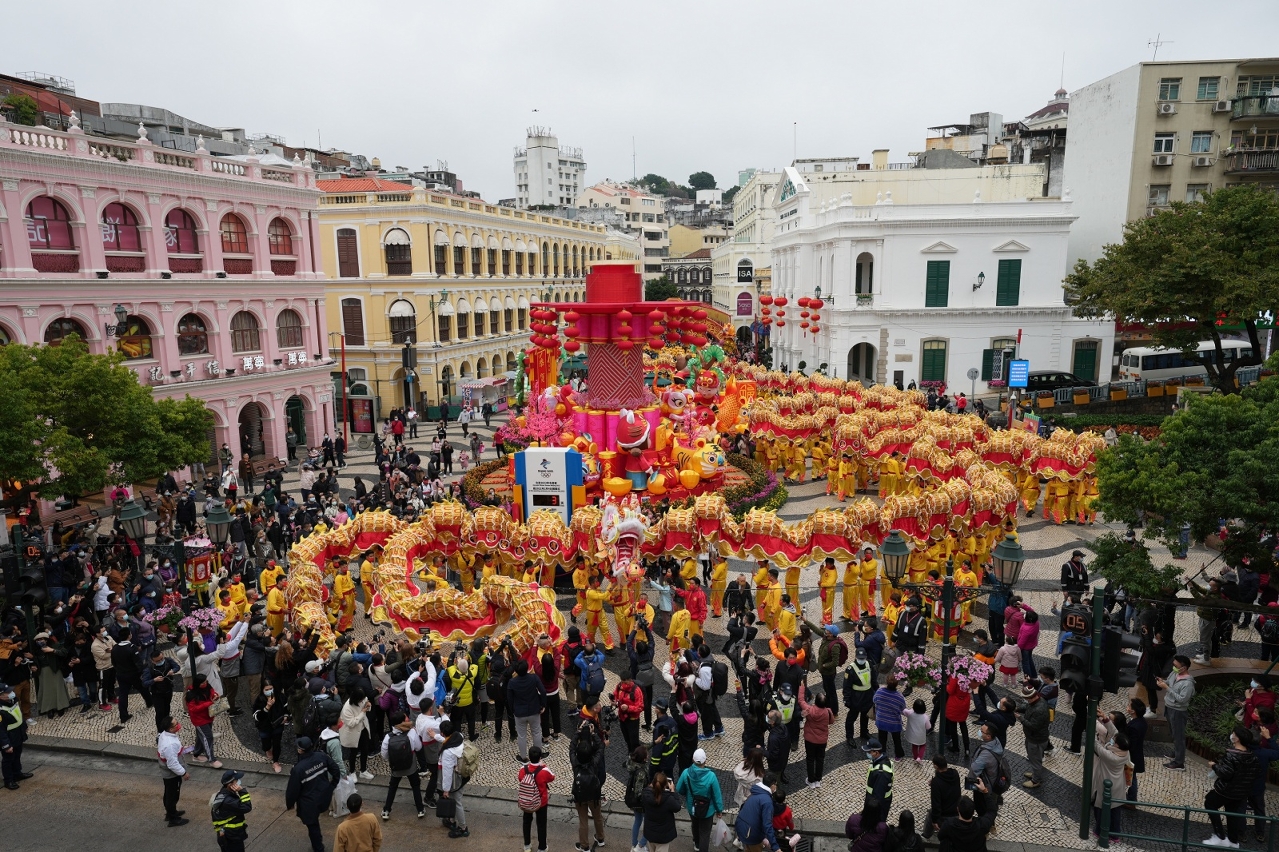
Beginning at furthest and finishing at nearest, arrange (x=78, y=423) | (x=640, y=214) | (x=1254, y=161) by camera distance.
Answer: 1. (x=640, y=214)
2. (x=1254, y=161)
3. (x=78, y=423)

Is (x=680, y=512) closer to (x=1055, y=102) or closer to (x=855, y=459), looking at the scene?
(x=855, y=459)

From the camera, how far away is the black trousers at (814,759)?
10031mm

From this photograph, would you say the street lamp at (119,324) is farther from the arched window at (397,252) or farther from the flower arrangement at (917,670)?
the flower arrangement at (917,670)

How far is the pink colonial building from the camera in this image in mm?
22719

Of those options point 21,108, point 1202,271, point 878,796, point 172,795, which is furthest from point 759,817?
point 21,108

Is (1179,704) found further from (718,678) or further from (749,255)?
(749,255)

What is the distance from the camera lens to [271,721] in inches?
432

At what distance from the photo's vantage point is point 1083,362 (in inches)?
1545

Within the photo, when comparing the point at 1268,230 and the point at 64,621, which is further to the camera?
the point at 1268,230

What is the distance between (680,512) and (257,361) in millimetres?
20980

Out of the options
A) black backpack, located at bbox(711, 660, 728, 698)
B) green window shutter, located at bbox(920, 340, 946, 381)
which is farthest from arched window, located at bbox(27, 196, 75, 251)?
green window shutter, located at bbox(920, 340, 946, 381)

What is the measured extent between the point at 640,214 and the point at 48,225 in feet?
261

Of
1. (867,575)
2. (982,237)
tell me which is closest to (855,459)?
(867,575)

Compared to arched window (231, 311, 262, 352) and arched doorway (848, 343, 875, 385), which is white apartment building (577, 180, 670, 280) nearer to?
arched doorway (848, 343, 875, 385)
